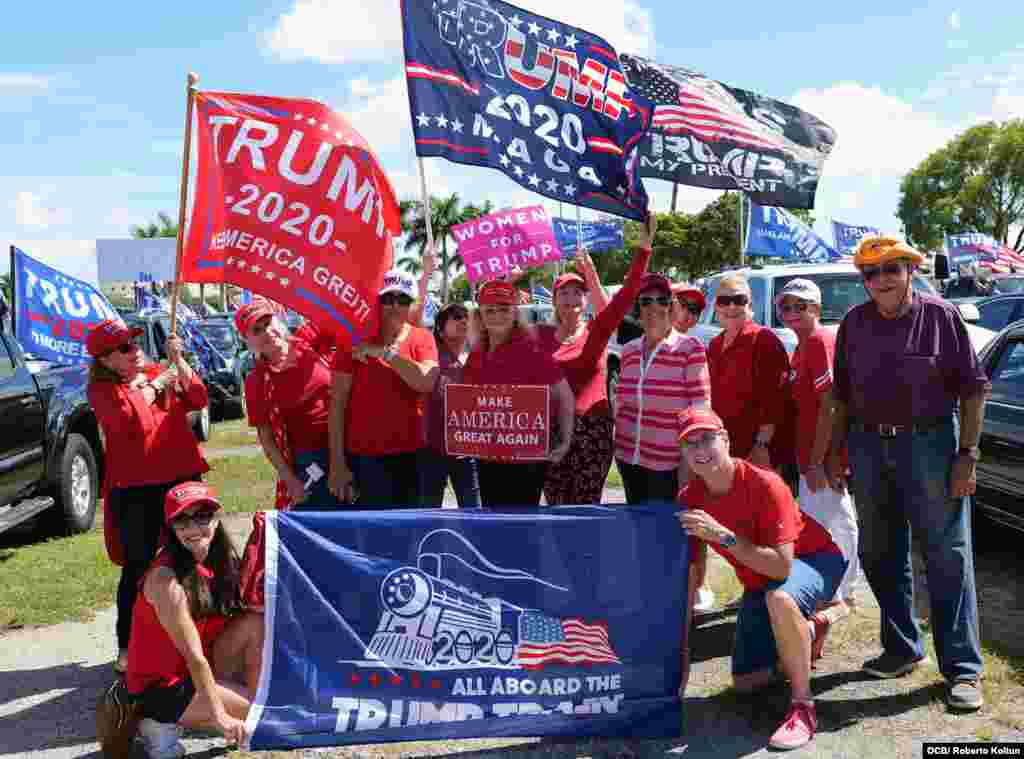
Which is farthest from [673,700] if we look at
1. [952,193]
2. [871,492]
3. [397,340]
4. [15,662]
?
[952,193]

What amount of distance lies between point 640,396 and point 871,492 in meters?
1.15

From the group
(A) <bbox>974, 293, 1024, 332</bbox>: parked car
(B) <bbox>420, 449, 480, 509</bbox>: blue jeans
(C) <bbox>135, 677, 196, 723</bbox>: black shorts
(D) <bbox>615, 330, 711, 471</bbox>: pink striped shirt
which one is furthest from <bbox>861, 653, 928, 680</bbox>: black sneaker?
(A) <bbox>974, 293, 1024, 332</bbox>: parked car

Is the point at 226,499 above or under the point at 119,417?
under

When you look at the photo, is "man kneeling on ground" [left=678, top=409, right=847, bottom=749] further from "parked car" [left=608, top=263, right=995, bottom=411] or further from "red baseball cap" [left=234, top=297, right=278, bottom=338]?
"parked car" [left=608, top=263, right=995, bottom=411]

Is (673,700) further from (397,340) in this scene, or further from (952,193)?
(952,193)

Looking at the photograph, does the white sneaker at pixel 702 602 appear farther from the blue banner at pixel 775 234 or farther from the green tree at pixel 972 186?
the green tree at pixel 972 186

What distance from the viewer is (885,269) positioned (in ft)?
13.1

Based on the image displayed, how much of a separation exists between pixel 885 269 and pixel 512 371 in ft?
5.56

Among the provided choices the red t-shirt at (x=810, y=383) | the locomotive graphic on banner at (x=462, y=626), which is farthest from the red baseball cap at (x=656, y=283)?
the locomotive graphic on banner at (x=462, y=626)

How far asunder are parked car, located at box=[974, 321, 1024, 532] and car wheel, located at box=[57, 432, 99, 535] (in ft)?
22.3

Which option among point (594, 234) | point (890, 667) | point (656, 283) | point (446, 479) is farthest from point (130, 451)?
point (594, 234)

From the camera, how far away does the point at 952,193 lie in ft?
166

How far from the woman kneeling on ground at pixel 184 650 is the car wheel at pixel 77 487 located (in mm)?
4493

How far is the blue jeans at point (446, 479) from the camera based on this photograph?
5145 millimetres
